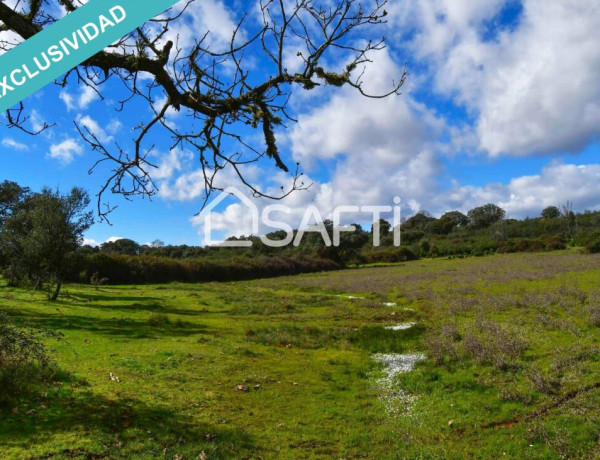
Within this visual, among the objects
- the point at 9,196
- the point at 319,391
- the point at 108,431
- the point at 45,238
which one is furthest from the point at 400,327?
the point at 9,196

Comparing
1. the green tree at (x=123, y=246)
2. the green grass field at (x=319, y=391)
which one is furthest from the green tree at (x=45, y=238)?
the green tree at (x=123, y=246)

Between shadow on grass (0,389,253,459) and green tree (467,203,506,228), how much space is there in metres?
147

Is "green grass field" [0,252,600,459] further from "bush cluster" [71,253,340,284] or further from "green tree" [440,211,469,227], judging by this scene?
"green tree" [440,211,469,227]

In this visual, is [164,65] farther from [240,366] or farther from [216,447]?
[240,366]

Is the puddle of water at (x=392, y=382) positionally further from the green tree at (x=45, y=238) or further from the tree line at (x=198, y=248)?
the green tree at (x=45, y=238)

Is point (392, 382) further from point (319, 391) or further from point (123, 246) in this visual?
point (123, 246)

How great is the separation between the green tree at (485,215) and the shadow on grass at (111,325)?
13777cm

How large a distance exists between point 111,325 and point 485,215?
146 m

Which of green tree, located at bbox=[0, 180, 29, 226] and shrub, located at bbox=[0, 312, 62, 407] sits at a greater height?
green tree, located at bbox=[0, 180, 29, 226]

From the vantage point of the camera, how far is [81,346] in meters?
14.1

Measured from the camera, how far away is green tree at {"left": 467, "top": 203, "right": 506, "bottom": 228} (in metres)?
142

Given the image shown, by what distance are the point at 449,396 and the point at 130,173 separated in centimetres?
953

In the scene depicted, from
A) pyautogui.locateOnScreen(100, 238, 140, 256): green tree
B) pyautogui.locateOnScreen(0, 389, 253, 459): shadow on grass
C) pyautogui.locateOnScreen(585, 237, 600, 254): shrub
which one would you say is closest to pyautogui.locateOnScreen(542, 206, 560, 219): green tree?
pyautogui.locateOnScreen(585, 237, 600, 254): shrub

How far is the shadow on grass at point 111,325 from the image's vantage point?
690 inches
